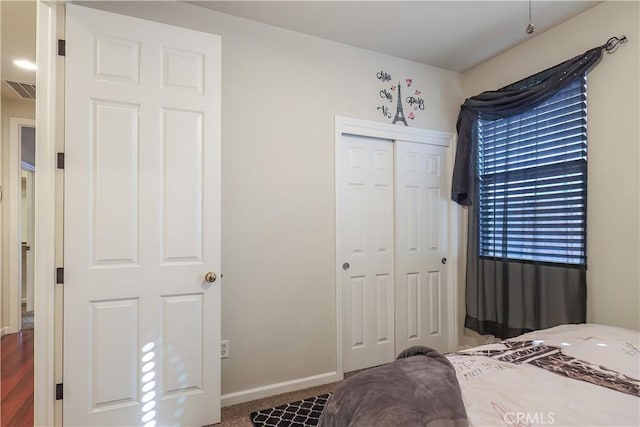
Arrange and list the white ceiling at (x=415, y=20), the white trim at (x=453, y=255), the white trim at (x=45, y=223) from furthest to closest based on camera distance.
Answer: the white trim at (x=453, y=255) < the white ceiling at (x=415, y=20) < the white trim at (x=45, y=223)

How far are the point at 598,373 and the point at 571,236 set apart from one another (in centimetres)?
134

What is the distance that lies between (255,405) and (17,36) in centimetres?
318

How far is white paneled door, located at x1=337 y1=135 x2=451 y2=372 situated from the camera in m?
2.76

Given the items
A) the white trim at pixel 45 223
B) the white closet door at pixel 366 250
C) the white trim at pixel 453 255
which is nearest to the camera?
the white trim at pixel 45 223

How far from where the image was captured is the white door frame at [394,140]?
2.63 metres

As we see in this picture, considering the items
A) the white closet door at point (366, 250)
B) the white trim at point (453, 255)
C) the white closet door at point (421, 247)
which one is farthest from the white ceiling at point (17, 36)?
the white trim at point (453, 255)

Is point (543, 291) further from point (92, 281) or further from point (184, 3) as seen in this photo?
point (184, 3)

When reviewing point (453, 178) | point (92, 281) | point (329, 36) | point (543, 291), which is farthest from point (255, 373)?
point (329, 36)

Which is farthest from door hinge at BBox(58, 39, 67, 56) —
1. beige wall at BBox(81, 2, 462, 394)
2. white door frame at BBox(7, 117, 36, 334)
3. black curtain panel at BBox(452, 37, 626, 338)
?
black curtain panel at BBox(452, 37, 626, 338)

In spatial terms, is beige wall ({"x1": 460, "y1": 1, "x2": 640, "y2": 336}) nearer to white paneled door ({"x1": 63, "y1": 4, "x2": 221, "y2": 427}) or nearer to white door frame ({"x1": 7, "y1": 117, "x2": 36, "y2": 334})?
white paneled door ({"x1": 63, "y1": 4, "x2": 221, "y2": 427})

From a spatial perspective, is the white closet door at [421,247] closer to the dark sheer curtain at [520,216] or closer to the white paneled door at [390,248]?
the white paneled door at [390,248]

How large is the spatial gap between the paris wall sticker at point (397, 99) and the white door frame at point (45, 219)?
2.16 m

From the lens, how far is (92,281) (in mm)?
1763

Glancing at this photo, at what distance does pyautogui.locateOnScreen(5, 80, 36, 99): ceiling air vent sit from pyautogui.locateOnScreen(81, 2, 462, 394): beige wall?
2.07 meters
